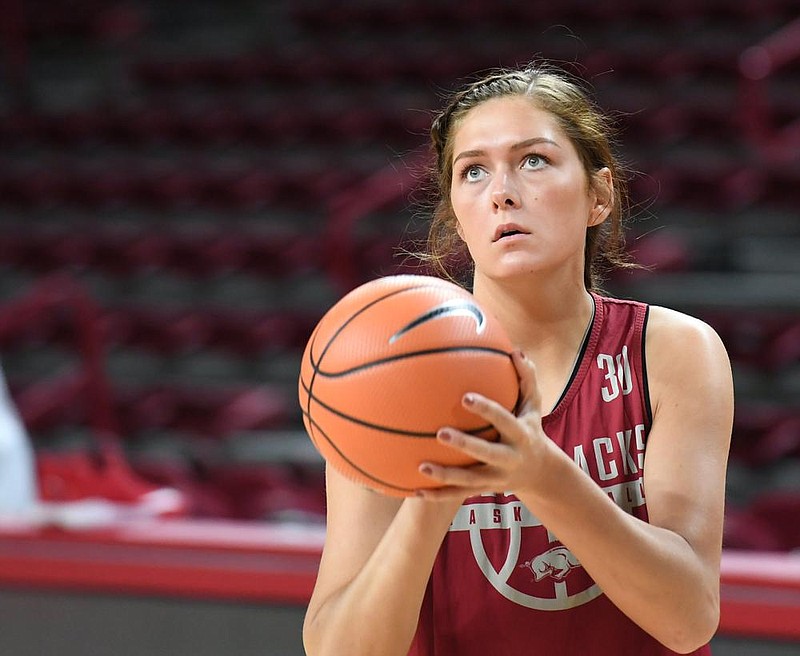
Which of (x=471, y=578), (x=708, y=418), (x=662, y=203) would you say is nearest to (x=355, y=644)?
(x=471, y=578)

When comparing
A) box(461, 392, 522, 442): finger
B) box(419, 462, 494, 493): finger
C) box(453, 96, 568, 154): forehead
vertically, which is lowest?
box(419, 462, 494, 493): finger

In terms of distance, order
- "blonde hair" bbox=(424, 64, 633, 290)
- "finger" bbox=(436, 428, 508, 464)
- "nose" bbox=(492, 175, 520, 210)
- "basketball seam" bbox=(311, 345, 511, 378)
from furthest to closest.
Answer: "blonde hair" bbox=(424, 64, 633, 290), "nose" bbox=(492, 175, 520, 210), "basketball seam" bbox=(311, 345, 511, 378), "finger" bbox=(436, 428, 508, 464)

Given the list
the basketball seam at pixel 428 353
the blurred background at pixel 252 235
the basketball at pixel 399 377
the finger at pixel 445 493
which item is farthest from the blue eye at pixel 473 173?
the blurred background at pixel 252 235

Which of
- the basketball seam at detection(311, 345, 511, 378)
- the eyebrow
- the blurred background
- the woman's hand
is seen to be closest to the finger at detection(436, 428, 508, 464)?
the woman's hand

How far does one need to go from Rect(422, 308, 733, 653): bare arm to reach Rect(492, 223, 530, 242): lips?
0.83 feet

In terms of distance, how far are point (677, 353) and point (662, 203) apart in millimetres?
5491

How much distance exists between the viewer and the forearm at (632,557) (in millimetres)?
1206

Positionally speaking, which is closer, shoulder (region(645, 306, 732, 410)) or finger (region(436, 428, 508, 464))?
finger (region(436, 428, 508, 464))

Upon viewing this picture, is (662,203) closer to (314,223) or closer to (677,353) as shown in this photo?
(314,223)

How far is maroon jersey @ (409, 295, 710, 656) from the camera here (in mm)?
1472

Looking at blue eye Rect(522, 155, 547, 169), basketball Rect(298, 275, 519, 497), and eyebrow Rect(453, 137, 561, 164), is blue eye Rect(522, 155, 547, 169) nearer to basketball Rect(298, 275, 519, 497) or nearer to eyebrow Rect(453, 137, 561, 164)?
eyebrow Rect(453, 137, 561, 164)

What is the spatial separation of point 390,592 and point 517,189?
1.68ft

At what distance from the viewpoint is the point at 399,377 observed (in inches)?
47.3

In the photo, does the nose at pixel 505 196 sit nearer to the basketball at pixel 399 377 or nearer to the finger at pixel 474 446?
the basketball at pixel 399 377
